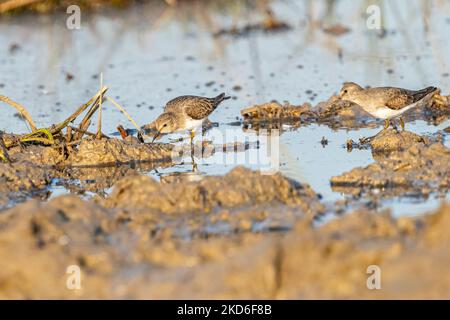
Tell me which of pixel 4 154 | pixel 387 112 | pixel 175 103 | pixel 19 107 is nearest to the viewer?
pixel 4 154

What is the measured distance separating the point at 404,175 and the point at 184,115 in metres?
3.34

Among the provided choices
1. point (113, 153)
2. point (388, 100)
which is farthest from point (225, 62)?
point (113, 153)

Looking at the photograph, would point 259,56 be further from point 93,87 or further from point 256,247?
point 256,247

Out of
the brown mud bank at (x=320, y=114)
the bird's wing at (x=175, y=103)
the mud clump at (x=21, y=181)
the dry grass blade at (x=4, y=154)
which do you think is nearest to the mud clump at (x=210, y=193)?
the mud clump at (x=21, y=181)

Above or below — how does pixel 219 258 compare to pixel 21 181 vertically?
below

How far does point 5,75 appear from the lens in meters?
14.0

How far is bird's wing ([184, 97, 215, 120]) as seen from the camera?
11.1 meters

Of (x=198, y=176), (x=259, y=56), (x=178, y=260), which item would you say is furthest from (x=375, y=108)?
(x=178, y=260)

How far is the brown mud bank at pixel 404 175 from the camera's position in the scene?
329 inches

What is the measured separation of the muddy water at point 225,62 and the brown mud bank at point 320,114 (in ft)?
0.87

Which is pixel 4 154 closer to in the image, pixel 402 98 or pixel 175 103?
pixel 175 103

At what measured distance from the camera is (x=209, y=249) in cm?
620
